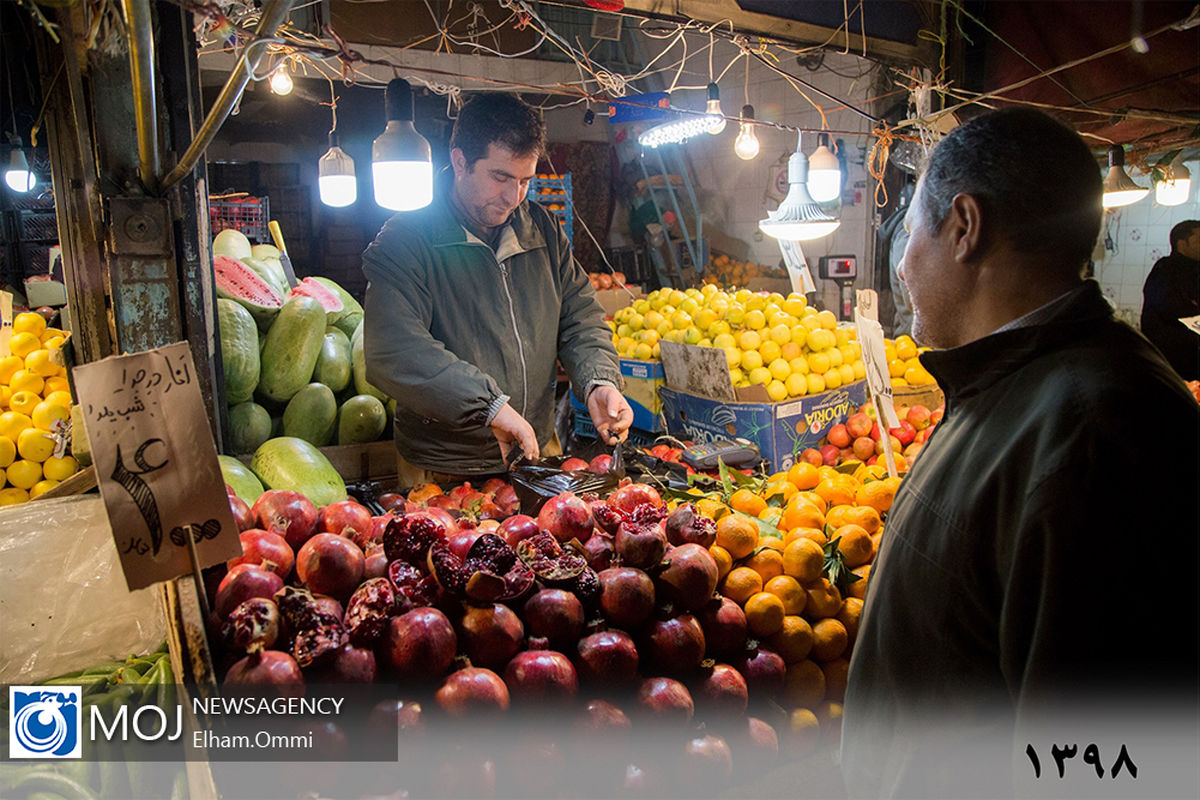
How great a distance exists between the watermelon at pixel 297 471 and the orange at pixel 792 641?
7.00 feet

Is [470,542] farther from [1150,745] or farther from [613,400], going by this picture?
[613,400]

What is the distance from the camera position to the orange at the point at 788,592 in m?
1.77

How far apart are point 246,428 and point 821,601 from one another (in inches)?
118

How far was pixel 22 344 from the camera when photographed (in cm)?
347

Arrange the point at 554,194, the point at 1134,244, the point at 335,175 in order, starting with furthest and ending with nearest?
the point at 1134,244
the point at 554,194
the point at 335,175

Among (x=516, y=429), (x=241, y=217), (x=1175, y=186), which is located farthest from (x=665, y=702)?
(x=241, y=217)

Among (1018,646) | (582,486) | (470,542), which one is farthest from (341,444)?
(1018,646)

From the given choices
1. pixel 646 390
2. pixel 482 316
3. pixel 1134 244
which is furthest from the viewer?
pixel 1134 244

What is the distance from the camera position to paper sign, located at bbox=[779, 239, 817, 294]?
482 centimetres

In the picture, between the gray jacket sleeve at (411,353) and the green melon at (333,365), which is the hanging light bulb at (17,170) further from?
the gray jacket sleeve at (411,353)

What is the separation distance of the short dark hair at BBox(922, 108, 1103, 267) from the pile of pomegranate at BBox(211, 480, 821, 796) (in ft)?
2.82

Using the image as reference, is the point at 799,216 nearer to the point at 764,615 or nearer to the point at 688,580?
the point at 764,615

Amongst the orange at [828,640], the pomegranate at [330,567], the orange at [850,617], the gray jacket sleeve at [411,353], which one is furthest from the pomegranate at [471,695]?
the gray jacket sleeve at [411,353]

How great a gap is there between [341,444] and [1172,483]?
3741 mm
